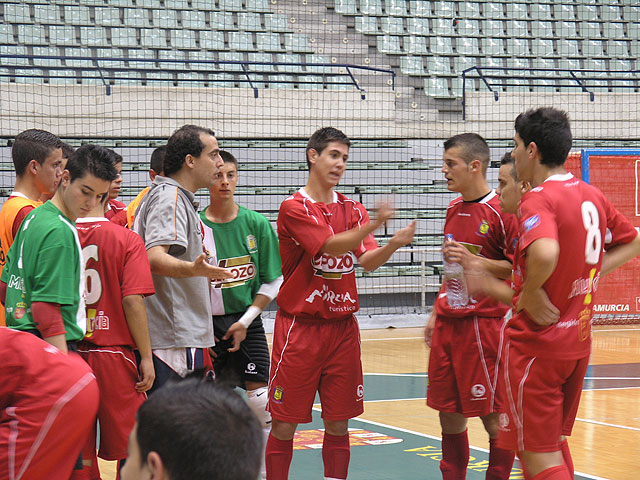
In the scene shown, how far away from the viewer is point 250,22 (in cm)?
1575

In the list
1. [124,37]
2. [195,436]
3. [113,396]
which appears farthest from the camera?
[124,37]

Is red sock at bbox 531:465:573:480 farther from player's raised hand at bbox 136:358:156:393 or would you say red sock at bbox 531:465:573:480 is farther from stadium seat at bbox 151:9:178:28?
stadium seat at bbox 151:9:178:28

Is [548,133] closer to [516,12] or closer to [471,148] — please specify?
[471,148]

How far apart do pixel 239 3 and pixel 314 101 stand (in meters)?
3.36

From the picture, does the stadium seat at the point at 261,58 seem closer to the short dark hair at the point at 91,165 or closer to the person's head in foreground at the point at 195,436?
the short dark hair at the point at 91,165

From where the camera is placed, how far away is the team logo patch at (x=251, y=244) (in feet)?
16.6

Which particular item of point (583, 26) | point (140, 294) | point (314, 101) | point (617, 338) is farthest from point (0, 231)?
point (583, 26)

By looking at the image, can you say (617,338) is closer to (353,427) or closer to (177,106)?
(353,427)

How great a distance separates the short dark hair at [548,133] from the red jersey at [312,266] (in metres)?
1.23

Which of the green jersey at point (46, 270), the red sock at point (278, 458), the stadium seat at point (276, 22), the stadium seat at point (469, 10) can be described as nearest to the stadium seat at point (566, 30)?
the stadium seat at point (469, 10)

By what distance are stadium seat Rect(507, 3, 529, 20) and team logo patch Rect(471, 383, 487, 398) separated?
1459cm

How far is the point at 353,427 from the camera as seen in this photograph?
20.4 feet

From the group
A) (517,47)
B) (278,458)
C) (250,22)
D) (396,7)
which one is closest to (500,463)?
(278,458)

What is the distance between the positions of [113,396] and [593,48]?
16045 millimetres
